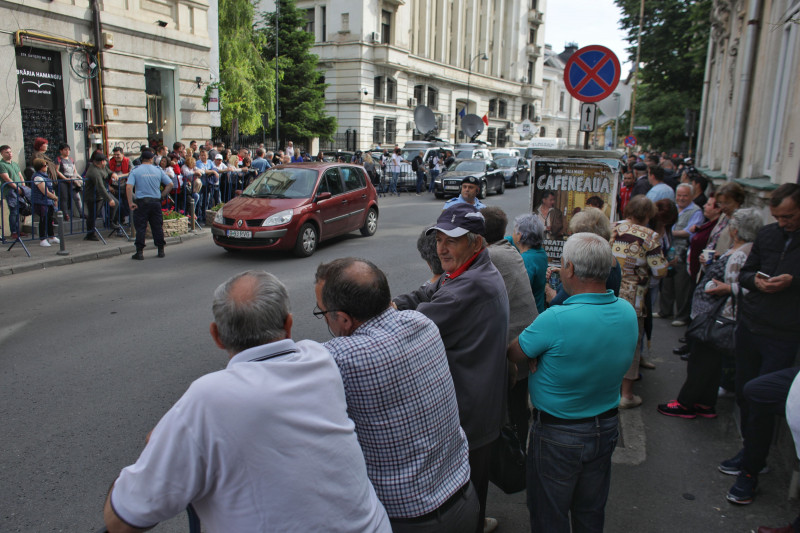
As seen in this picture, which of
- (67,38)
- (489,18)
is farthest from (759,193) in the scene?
(489,18)

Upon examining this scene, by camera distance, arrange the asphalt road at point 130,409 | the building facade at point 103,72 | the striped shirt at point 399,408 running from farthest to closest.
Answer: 1. the building facade at point 103,72
2. the asphalt road at point 130,409
3. the striped shirt at point 399,408

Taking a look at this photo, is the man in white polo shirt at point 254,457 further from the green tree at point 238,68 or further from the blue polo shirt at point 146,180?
the green tree at point 238,68

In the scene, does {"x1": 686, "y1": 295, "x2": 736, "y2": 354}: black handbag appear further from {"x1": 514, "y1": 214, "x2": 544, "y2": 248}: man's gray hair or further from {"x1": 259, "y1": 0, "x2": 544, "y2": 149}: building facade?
{"x1": 259, "y1": 0, "x2": 544, "y2": 149}: building facade

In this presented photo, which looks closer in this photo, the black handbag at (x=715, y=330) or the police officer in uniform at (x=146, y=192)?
the black handbag at (x=715, y=330)

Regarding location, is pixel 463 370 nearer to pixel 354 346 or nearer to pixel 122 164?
pixel 354 346

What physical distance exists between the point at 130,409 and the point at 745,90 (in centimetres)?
1187

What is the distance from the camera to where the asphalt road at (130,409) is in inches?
143

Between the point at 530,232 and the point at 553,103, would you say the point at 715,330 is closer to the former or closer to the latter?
the point at 530,232

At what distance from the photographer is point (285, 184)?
464 inches

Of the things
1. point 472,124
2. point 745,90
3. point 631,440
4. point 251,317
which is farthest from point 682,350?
point 472,124

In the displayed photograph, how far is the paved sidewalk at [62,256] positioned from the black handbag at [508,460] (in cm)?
918

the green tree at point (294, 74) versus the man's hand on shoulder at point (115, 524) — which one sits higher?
the green tree at point (294, 74)

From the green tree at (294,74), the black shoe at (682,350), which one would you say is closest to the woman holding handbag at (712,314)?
the black shoe at (682,350)

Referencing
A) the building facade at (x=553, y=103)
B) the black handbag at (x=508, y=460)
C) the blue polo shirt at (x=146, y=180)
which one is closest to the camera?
the black handbag at (x=508, y=460)
